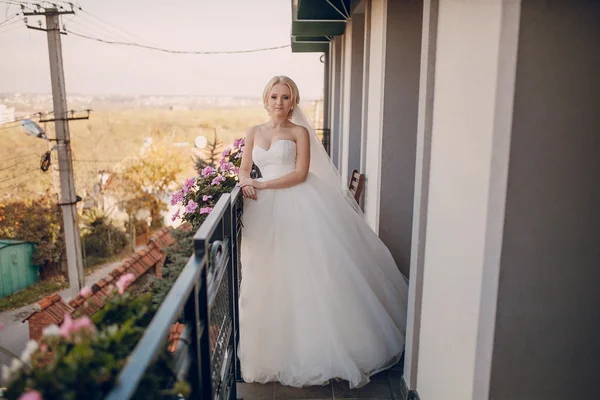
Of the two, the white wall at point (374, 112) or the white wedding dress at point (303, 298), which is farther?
the white wall at point (374, 112)

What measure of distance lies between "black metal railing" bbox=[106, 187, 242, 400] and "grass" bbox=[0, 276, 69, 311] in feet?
54.5

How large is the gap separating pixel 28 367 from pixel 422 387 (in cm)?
199

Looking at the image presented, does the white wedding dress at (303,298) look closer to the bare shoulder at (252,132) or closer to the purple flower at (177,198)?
the bare shoulder at (252,132)

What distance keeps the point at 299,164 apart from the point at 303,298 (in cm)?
84

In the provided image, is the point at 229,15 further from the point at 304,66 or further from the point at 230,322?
the point at 230,322

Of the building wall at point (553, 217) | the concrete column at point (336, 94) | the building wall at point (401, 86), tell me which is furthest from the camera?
the concrete column at point (336, 94)

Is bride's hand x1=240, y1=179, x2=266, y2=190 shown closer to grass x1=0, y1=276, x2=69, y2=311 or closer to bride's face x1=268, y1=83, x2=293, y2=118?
bride's face x1=268, y1=83, x2=293, y2=118

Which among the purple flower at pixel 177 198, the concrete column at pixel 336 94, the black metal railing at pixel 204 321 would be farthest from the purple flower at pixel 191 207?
the concrete column at pixel 336 94

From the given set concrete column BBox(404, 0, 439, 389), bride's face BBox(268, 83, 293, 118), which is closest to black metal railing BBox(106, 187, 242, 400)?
bride's face BBox(268, 83, 293, 118)

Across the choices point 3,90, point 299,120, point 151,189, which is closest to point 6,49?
point 3,90

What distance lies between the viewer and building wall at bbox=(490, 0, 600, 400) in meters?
1.36

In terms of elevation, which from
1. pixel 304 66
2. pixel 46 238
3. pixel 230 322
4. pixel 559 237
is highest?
pixel 304 66

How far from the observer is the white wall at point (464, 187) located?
1.51 m

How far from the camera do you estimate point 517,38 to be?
1.37 m
